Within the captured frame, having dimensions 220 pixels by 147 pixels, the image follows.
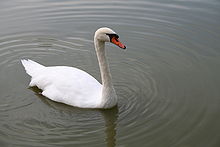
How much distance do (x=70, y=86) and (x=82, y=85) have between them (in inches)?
9.6

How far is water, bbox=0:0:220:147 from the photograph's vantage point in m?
6.81

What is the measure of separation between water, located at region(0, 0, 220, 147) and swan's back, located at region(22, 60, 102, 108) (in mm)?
173

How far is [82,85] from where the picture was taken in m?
7.63

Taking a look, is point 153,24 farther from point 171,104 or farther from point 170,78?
point 171,104

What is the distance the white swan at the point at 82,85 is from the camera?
281 inches

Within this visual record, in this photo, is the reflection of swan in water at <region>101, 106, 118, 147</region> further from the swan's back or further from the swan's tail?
the swan's tail

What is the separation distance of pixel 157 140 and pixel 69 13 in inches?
281

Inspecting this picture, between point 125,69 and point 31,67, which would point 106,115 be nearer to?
point 125,69

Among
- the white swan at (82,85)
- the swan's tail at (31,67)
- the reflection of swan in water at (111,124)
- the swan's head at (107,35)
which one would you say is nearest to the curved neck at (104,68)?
the white swan at (82,85)

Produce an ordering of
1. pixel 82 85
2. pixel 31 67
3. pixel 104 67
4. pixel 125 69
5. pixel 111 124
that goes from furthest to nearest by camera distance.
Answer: pixel 125 69 < pixel 31 67 < pixel 82 85 < pixel 104 67 < pixel 111 124

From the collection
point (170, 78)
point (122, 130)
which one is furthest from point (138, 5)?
point (122, 130)

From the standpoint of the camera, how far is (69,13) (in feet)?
41.6

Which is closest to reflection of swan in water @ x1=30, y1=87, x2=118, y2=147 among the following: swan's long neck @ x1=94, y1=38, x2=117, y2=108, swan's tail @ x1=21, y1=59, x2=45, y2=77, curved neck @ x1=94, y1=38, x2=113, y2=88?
swan's long neck @ x1=94, y1=38, x2=117, y2=108

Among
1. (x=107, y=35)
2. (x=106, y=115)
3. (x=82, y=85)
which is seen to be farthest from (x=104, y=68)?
(x=106, y=115)
